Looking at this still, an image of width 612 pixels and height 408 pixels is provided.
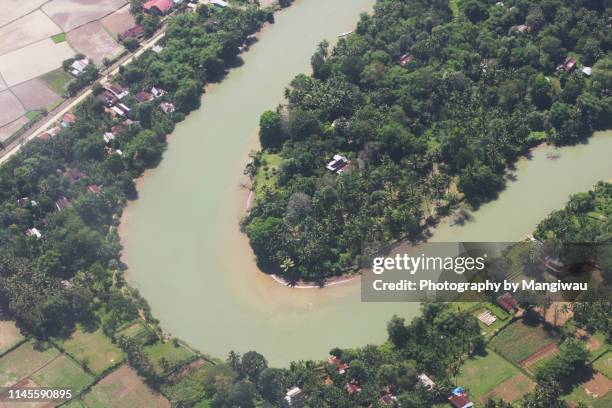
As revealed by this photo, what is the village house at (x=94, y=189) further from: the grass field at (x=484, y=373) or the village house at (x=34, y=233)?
the grass field at (x=484, y=373)

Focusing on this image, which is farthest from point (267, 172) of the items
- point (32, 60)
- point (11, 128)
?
point (32, 60)

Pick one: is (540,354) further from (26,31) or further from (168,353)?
(26,31)

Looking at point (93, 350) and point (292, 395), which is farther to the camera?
point (93, 350)

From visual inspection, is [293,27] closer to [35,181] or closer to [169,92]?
[169,92]

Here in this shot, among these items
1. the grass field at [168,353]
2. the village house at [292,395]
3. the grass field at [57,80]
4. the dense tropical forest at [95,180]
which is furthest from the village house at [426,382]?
the grass field at [57,80]

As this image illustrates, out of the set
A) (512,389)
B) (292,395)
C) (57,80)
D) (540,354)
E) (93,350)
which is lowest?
(512,389)

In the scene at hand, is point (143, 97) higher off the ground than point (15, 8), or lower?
lower
